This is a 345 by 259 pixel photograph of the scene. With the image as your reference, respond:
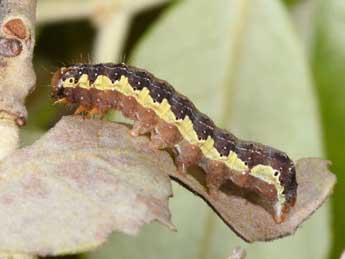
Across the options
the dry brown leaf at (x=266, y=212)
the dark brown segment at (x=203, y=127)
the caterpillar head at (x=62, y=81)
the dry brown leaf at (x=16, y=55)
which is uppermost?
the dry brown leaf at (x=16, y=55)

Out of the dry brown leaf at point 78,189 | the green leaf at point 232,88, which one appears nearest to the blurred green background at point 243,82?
the green leaf at point 232,88

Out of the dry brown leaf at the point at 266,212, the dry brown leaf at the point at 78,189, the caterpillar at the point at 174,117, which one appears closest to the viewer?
the dry brown leaf at the point at 78,189

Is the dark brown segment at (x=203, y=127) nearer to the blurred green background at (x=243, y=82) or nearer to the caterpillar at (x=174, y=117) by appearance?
the caterpillar at (x=174, y=117)

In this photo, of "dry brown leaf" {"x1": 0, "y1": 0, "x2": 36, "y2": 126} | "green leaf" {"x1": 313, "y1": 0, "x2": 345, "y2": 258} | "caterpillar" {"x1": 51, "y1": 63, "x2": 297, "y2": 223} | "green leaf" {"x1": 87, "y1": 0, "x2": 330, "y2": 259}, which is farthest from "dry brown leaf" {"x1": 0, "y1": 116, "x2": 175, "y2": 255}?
"green leaf" {"x1": 313, "y1": 0, "x2": 345, "y2": 258}

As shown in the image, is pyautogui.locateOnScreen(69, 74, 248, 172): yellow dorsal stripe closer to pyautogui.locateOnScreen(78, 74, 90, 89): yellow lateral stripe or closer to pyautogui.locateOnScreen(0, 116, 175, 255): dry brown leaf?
pyautogui.locateOnScreen(78, 74, 90, 89): yellow lateral stripe

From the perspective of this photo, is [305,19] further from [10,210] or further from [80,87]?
[10,210]

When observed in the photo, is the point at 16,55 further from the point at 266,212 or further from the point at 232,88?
the point at 232,88

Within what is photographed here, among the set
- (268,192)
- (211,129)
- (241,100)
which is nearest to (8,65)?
(211,129)
